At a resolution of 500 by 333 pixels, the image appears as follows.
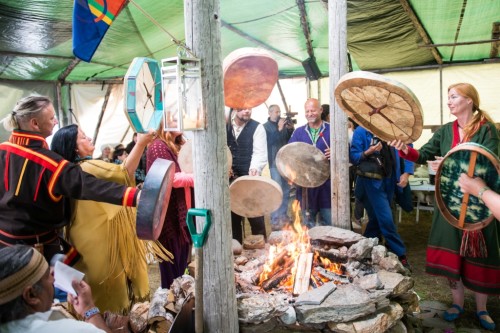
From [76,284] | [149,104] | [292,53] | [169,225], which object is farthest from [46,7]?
[292,53]

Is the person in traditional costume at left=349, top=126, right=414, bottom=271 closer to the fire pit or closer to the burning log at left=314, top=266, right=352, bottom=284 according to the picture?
the fire pit

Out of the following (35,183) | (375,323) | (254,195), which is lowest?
(375,323)

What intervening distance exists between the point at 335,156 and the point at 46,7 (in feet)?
12.4

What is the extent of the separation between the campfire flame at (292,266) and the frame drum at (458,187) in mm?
1039

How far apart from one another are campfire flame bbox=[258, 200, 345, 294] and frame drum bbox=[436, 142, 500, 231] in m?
1.04

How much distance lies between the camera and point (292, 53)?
31.2ft

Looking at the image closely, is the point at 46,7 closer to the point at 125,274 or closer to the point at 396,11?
the point at 125,274

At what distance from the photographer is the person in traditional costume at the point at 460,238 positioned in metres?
3.16

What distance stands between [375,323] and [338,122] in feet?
6.59

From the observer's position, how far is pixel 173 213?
3.62m

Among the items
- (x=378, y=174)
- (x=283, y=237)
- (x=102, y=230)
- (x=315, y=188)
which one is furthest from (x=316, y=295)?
(x=378, y=174)

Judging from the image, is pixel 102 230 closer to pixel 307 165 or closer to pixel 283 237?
pixel 283 237

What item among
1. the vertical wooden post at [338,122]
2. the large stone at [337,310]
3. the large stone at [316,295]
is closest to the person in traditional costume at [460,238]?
the vertical wooden post at [338,122]

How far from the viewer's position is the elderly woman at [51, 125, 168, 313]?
105 inches
